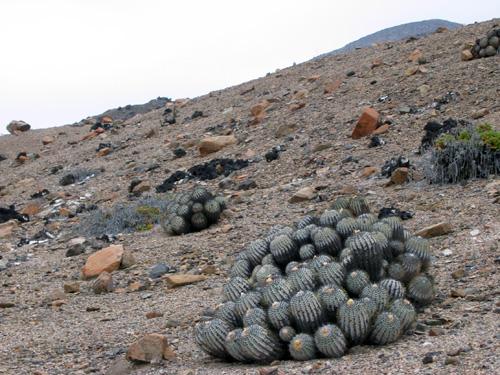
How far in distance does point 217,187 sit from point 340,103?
3639mm

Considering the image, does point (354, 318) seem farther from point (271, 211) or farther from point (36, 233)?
point (36, 233)

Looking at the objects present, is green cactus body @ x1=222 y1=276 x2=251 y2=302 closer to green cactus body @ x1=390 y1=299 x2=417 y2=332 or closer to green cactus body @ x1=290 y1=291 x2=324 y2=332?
green cactus body @ x1=290 y1=291 x2=324 y2=332

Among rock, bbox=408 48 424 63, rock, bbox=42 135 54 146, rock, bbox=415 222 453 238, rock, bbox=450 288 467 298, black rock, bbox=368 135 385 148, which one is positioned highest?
rock, bbox=408 48 424 63

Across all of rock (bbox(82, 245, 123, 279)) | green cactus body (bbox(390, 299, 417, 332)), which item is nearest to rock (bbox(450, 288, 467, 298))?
green cactus body (bbox(390, 299, 417, 332))

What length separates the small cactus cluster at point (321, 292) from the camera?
167 inches

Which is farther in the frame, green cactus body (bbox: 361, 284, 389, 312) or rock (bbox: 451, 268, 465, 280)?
rock (bbox: 451, 268, 465, 280)

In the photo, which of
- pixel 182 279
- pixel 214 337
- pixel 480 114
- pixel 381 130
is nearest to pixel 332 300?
pixel 214 337

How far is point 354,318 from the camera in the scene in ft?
13.8

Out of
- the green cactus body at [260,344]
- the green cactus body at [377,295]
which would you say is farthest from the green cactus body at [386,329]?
the green cactus body at [260,344]

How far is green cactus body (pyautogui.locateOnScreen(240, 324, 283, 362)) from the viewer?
4297mm

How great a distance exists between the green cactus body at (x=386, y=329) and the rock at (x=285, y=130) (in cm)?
907

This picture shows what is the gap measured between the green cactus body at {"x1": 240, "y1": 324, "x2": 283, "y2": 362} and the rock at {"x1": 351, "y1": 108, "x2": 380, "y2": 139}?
737 cm

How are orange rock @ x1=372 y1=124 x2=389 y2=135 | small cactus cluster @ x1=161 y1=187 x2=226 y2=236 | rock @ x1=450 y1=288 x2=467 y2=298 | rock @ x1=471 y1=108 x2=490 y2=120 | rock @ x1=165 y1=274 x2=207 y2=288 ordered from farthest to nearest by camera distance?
orange rock @ x1=372 y1=124 x2=389 y2=135, rock @ x1=471 y1=108 x2=490 y2=120, small cactus cluster @ x1=161 y1=187 x2=226 y2=236, rock @ x1=165 y1=274 x2=207 y2=288, rock @ x1=450 y1=288 x2=467 y2=298

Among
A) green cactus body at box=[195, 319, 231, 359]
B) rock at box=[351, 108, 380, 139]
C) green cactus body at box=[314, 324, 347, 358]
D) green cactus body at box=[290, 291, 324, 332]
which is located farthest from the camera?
rock at box=[351, 108, 380, 139]
